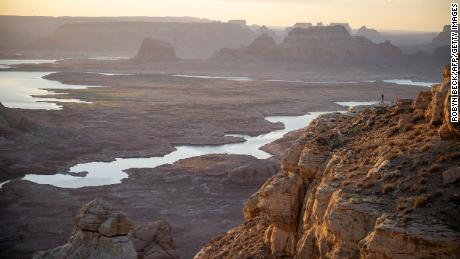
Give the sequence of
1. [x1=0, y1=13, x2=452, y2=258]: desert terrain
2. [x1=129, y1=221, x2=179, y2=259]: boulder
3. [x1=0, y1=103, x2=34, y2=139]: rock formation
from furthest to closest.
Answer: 1. [x1=0, y1=103, x2=34, y2=139]: rock formation
2. [x1=0, y1=13, x2=452, y2=258]: desert terrain
3. [x1=129, y1=221, x2=179, y2=259]: boulder

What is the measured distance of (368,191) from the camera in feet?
37.9

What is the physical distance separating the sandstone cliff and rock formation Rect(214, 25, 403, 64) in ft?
497

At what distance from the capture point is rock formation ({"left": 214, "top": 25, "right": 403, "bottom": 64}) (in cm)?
16725

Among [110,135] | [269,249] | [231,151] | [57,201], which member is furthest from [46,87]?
[269,249]

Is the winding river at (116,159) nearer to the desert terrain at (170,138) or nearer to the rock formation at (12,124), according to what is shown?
the desert terrain at (170,138)

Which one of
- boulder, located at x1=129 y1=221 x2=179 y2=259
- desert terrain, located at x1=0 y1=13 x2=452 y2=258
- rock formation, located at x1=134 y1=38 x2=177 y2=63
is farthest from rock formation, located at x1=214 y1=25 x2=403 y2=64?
boulder, located at x1=129 y1=221 x2=179 y2=259

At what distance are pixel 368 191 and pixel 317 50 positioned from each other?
160 meters

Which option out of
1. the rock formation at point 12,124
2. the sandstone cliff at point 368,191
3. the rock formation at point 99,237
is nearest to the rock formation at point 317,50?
the rock formation at point 12,124

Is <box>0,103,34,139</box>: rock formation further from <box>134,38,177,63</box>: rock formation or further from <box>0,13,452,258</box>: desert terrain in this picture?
<box>134,38,177,63</box>: rock formation

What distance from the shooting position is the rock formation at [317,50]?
549 ft

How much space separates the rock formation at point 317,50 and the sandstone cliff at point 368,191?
151494mm

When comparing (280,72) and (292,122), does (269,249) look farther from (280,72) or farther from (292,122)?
(280,72)

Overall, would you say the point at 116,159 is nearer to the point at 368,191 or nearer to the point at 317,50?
the point at 368,191

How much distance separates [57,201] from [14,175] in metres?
8.78
